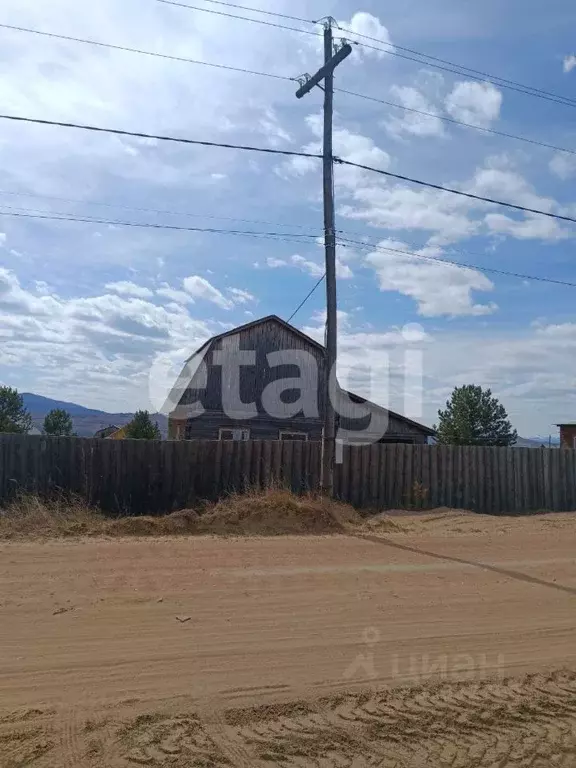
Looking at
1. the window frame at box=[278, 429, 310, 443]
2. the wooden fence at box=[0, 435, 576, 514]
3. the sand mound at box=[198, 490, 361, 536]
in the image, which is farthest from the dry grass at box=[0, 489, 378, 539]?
the window frame at box=[278, 429, 310, 443]

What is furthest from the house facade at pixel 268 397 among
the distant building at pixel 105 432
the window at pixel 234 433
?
the distant building at pixel 105 432

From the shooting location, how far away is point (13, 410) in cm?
4316

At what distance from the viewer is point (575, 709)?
15.6 feet

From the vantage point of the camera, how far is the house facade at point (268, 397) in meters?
27.2

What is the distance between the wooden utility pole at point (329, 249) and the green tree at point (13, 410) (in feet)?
107

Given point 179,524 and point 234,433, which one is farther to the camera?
point 234,433

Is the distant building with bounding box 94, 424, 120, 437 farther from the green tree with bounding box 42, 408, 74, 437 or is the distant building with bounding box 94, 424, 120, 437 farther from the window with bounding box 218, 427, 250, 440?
the window with bounding box 218, 427, 250, 440

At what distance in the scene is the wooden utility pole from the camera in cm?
1401

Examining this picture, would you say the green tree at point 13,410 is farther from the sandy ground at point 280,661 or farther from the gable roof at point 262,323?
the sandy ground at point 280,661

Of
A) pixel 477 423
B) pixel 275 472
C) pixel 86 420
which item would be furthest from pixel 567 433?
pixel 86 420

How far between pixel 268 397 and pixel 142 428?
56.2ft

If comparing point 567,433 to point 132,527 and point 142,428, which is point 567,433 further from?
point 132,527

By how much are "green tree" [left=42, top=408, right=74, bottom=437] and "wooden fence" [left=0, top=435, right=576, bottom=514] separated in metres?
33.1

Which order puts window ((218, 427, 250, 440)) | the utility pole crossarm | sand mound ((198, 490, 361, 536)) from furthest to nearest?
window ((218, 427, 250, 440)) → the utility pole crossarm → sand mound ((198, 490, 361, 536))
